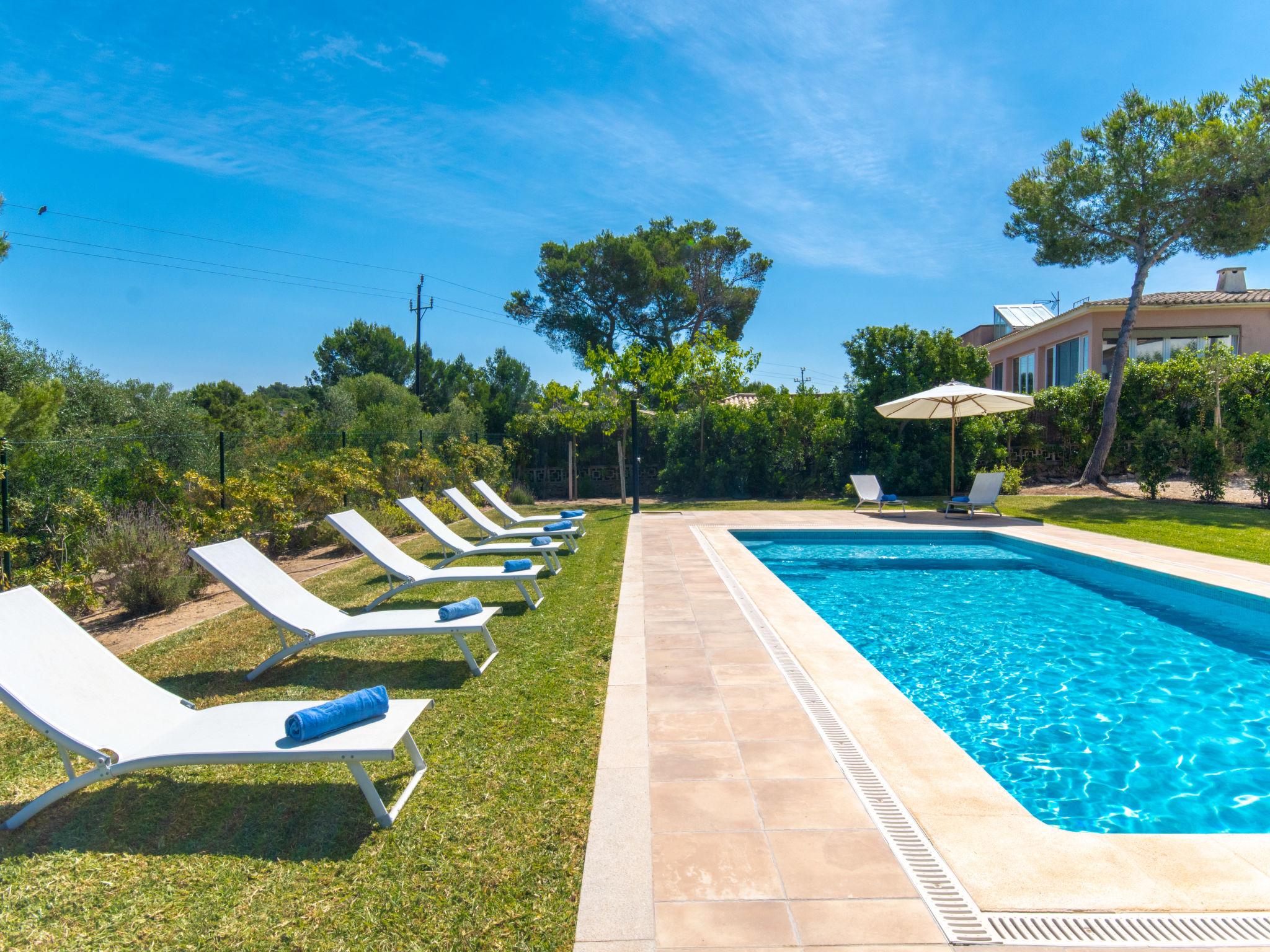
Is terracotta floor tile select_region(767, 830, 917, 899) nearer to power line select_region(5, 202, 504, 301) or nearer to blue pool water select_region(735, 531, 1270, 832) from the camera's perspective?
blue pool water select_region(735, 531, 1270, 832)

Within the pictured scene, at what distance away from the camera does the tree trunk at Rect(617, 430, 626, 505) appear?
16.7 meters

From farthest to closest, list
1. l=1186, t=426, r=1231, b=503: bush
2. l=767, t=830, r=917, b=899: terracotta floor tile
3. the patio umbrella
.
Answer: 1. l=1186, t=426, r=1231, b=503: bush
2. the patio umbrella
3. l=767, t=830, r=917, b=899: terracotta floor tile

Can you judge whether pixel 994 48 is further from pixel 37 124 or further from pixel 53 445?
pixel 37 124

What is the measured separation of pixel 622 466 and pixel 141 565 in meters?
11.3

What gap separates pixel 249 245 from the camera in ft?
74.0

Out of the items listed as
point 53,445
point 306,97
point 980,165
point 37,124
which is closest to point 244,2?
point 306,97

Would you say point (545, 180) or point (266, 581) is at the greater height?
point (545, 180)

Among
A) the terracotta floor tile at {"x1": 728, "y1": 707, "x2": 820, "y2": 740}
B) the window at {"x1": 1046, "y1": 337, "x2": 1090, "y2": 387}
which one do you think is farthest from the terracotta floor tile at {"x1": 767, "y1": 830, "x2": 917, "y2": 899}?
the window at {"x1": 1046, "y1": 337, "x2": 1090, "y2": 387}

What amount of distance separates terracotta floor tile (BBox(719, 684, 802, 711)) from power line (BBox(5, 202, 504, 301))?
42.5ft

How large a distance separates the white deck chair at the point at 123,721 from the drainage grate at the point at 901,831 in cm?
189

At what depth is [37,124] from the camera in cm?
1281

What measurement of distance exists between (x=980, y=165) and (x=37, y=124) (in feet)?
64.2

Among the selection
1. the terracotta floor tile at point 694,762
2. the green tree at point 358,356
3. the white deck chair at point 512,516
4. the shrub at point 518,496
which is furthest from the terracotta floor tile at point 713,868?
the green tree at point 358,356

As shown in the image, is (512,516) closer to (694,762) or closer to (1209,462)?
(694,762)
